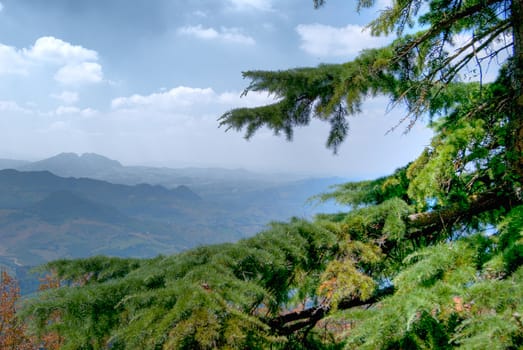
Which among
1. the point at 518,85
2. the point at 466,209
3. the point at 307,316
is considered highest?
the point at 518,85

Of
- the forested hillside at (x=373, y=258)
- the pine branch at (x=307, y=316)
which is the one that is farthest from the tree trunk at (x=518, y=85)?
the pine branch at (x=307, y=316)

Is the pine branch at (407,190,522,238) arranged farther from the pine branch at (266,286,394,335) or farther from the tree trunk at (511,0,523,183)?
the pine branch at (266,286,394,335)

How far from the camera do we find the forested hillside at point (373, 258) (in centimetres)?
218

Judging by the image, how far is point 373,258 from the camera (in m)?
3.79

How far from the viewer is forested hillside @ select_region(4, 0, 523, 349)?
2184mm

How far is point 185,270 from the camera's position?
276 cm

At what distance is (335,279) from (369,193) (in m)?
1.99

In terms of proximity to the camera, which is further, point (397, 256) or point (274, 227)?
point (397, 256)

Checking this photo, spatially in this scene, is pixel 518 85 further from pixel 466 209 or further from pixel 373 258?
pixel 373 258

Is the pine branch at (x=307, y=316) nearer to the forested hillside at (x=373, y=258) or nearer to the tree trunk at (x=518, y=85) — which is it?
the forested hillside at (x=373, y=258)

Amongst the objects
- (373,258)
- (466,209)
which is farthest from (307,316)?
(466,209)

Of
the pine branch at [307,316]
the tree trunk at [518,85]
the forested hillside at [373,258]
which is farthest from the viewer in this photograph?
the pine branch at [307,316]

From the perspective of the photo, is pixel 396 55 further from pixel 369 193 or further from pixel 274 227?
pixel 274 227

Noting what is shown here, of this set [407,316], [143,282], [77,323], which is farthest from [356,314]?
[77,323]
